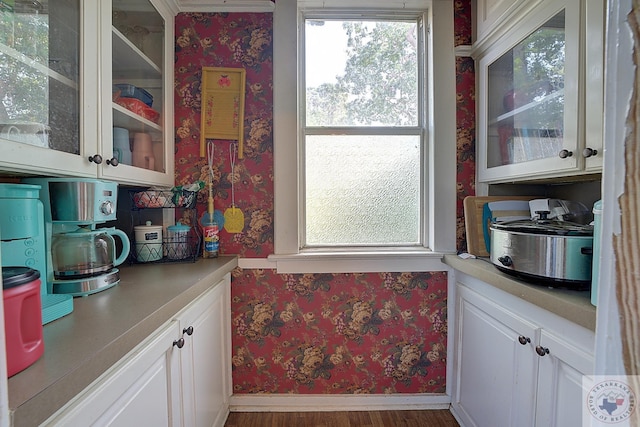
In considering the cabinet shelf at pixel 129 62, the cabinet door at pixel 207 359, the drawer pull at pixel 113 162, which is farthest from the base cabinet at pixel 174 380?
the cabinet shelf at pixel 129 62

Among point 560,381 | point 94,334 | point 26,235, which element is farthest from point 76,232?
point 560,381

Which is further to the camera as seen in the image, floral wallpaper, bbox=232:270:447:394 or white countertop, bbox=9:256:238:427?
floral wallpaper, bbox=232:270:447:394

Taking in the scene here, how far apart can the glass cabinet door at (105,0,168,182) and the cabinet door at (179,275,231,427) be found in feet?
2.17

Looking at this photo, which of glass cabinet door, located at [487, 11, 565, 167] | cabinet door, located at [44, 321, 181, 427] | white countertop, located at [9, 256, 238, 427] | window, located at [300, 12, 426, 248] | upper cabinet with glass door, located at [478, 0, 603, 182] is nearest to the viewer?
white countertop, located at [9, 256, 238, 427]

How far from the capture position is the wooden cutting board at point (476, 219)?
4.83 ft

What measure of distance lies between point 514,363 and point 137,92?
6.39 feet

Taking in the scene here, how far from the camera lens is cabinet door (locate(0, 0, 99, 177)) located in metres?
0.77

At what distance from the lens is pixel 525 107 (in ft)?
4.27

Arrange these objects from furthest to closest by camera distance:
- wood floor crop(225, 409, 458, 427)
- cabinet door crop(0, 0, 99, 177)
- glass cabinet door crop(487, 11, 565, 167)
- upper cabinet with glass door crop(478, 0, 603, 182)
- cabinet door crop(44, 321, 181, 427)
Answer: wood floor crop(225, 409, 458, 427) → glass cabinet door crop(487, 11, 565, 167) → upper cabinet with glass door crop(478, 0, 603, 182) → cabinet door crop(0, 0, 99, 177) → cabinet door crop(44, 321, 181, 427)

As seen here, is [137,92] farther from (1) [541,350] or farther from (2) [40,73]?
(1) [541,350]

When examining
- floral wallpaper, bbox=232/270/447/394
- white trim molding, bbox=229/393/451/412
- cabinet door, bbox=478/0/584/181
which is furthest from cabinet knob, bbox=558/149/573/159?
white trim molding, bbox=229/393/451/412

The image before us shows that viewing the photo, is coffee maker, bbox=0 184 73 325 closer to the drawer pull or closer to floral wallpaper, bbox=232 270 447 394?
the drawer pull

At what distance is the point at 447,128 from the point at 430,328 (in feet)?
3.77

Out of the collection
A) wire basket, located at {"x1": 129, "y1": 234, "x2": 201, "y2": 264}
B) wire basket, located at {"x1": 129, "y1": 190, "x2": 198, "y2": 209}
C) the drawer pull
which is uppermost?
the drawer pull
